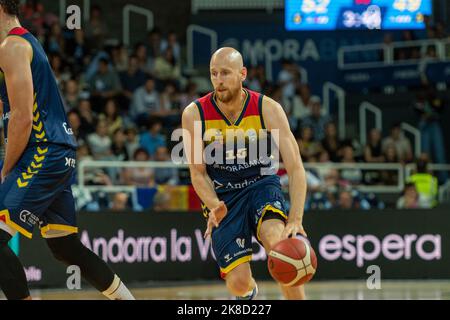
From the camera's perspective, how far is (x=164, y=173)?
48.9 feet

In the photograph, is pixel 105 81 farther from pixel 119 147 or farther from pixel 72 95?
pixel 119 147

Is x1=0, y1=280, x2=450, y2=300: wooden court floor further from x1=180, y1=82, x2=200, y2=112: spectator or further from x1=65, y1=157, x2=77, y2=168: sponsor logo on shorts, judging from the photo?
x1=180, y1=82, x2=200, y2=112: spectator

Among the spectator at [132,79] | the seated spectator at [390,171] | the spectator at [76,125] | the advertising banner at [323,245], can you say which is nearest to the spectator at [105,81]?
the spectator at [132,79]

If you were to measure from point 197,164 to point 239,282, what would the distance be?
92 centimetres

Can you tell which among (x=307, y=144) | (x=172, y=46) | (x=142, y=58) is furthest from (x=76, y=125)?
(x=172, y=46)

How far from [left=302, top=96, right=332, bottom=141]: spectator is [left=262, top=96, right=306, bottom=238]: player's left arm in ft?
34.0

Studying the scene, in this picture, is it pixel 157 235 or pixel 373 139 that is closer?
pixel 157 235

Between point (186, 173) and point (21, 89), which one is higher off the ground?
point (21, 89)

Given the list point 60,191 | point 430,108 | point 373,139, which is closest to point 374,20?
point 373,139

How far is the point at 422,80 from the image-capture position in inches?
753

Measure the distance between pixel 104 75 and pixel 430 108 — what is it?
607cm

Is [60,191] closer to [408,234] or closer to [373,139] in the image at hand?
[408,234]

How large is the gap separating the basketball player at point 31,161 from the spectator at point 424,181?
956 centimetres

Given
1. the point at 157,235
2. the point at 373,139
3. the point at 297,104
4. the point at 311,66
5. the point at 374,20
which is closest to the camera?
the point at 157,235
